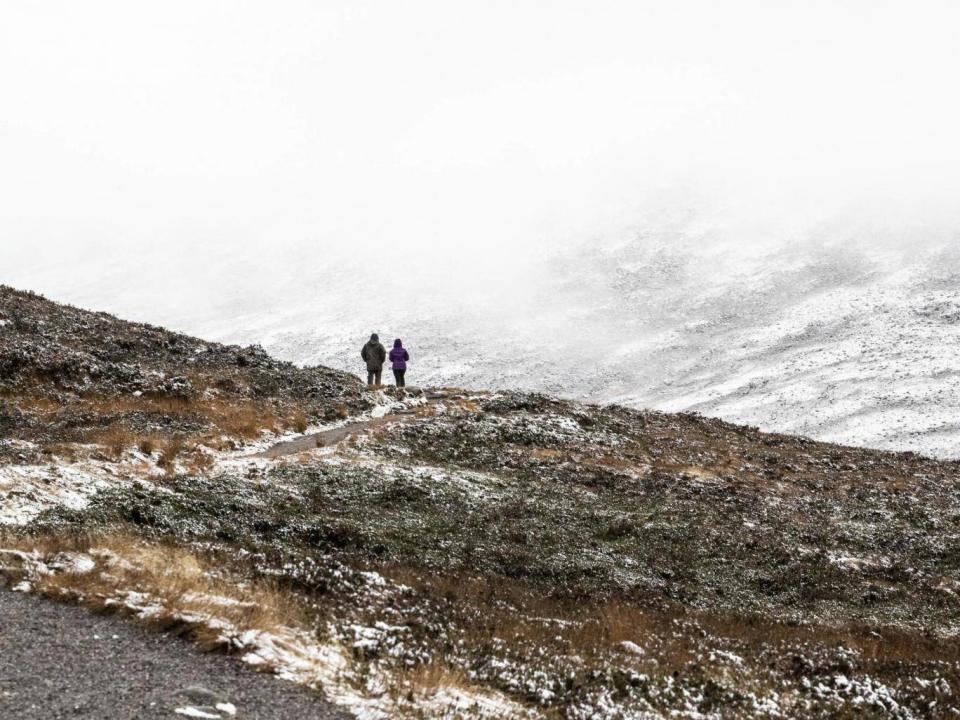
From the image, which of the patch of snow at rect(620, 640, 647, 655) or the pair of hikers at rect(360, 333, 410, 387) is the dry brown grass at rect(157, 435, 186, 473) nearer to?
the patch of snow at rect(620, 640, 647, 655)

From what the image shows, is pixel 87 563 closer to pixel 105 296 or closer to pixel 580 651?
pixel 580 651

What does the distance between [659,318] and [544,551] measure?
9104 cm

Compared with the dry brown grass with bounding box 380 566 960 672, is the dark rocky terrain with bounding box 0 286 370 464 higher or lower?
higher

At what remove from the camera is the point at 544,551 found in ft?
58.8

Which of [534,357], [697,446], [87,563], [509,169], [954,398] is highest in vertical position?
[509,169]

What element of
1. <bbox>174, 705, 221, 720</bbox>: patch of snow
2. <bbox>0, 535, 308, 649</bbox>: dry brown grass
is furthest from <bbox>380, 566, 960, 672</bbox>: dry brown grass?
<bbox>174, 705, 221, 720</bbox>: patch of snow

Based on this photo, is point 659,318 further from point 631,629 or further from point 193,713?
point 193,713

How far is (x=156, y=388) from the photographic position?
2772cm

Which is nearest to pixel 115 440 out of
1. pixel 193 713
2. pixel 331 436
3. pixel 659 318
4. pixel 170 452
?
pixel 170 452

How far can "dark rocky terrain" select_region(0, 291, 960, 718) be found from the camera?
9969mm

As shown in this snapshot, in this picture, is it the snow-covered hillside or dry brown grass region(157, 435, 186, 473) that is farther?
the snow-covered hillside

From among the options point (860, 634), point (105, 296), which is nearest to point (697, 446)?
point (860, 634)

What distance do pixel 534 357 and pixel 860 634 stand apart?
8153 cm

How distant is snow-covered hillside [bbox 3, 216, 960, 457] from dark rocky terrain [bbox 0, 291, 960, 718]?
122 ft
